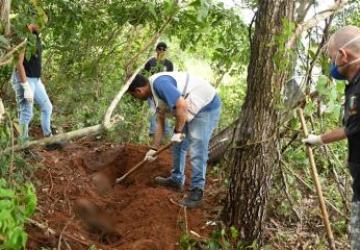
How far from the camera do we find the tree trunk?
3.78 metres

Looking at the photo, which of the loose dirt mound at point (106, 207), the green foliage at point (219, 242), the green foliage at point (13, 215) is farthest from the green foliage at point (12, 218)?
the green foliage at point (219, 242)

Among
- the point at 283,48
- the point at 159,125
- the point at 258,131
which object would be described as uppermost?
the point at 283,48

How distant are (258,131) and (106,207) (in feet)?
5.96

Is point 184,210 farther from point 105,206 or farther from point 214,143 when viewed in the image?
point 214,143

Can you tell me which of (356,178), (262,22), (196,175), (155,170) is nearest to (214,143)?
(155,170)

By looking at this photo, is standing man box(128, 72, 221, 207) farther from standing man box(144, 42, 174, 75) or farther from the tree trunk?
standing man box(144, 42, 174, 75)

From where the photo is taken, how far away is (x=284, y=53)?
3.54 metres

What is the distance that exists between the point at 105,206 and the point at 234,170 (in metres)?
1.48

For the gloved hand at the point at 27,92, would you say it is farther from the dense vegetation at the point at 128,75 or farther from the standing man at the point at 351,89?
the standing man at the point at 351,89

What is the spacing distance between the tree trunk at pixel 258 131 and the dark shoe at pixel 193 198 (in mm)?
565

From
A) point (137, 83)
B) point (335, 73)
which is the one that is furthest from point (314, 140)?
point (137, 83)

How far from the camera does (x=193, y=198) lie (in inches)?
186

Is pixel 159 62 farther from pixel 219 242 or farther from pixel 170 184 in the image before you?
pixel 219 242

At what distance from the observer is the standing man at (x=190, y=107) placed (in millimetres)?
4492
